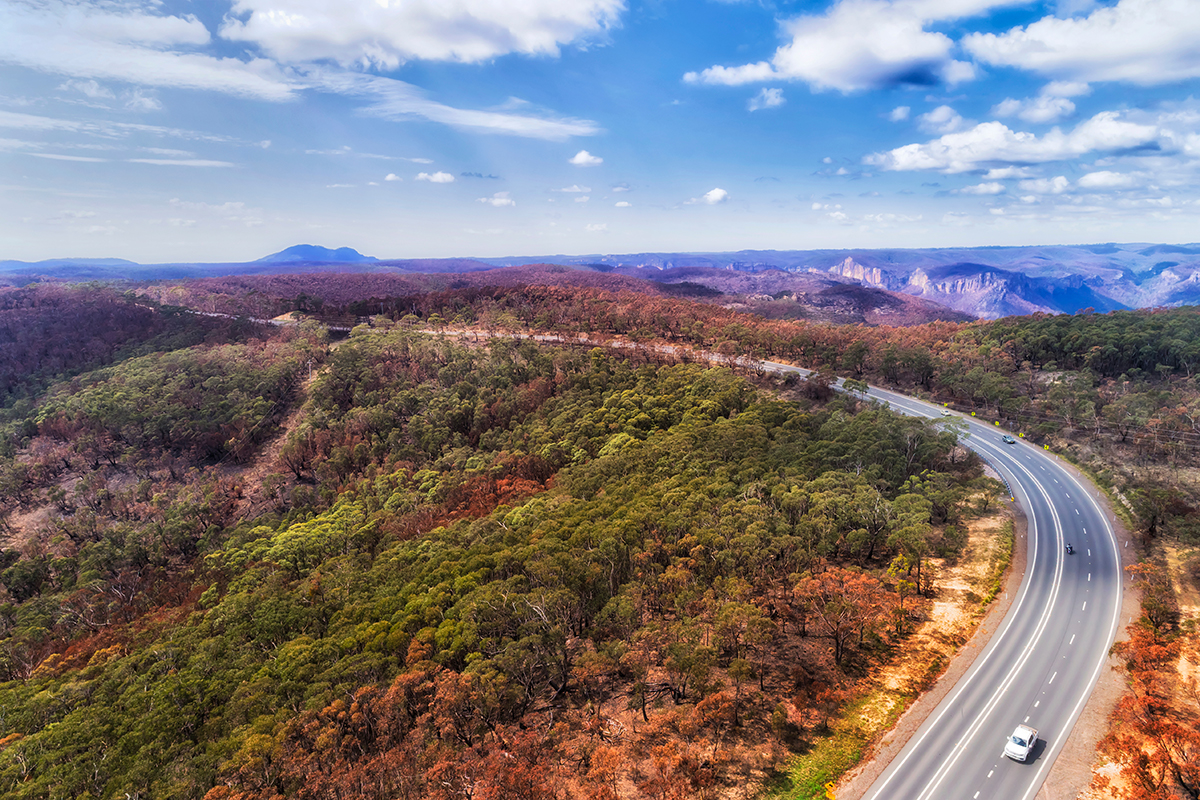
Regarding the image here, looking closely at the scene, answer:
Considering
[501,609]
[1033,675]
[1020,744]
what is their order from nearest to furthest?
1. [1020,744]
2. [1033,675]
3. [501,609]

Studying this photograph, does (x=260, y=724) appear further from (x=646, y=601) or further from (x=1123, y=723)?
(x=1123, y=723)

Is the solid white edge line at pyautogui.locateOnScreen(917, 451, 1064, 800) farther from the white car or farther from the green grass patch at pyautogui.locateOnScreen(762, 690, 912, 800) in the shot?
the green grass patch at pyautogui.locateOnScreen(762, 690, 912, 800)

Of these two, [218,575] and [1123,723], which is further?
[218,575]

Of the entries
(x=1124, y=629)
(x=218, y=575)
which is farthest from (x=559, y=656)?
(x=218, y=575)

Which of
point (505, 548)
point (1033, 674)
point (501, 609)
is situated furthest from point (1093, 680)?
point (505, 548)

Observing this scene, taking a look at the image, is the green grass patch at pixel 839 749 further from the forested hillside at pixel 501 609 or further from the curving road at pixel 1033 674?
the curving road at pixel 1033 674

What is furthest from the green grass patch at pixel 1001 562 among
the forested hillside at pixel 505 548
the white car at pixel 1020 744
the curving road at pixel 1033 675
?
the white car at pixel 1020 744

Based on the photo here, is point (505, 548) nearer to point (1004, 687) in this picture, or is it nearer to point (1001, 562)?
point (1004, 687)
